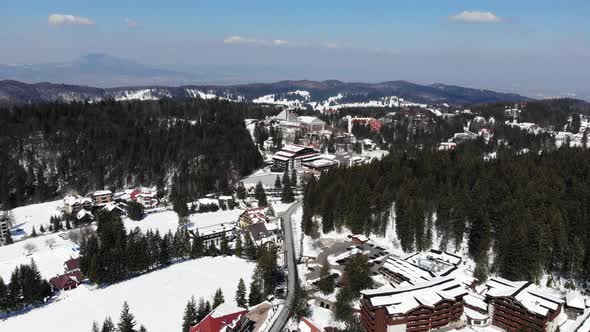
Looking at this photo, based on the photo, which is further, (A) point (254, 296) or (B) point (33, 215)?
(B) point (33, 215)

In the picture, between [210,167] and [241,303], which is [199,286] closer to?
[241,303]

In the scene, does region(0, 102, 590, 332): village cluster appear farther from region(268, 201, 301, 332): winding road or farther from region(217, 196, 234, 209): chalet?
region(268, 201, 301, 332): winding road

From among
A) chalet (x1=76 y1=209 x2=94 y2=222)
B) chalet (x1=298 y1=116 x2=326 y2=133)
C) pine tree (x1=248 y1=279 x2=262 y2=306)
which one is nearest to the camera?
pine tree (x1=248 y1=279 x2=262 y2=306)

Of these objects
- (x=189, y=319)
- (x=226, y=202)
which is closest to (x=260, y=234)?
(x=226, y=202)

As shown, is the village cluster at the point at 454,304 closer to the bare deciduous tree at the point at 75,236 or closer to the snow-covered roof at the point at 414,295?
the snow-covered roof at the point at 414,295

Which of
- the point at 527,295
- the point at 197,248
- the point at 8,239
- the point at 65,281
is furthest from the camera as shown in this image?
the point at 8,239

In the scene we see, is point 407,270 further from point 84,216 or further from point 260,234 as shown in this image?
point 84,216

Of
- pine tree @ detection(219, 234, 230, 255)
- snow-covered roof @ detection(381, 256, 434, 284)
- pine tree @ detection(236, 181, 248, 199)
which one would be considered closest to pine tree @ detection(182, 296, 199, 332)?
pine tree @ detection(219, 234, 230, 255)

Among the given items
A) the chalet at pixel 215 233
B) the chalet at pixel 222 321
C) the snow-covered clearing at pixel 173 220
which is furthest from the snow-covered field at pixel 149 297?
the snow-covered clearing at pixel 173 220
